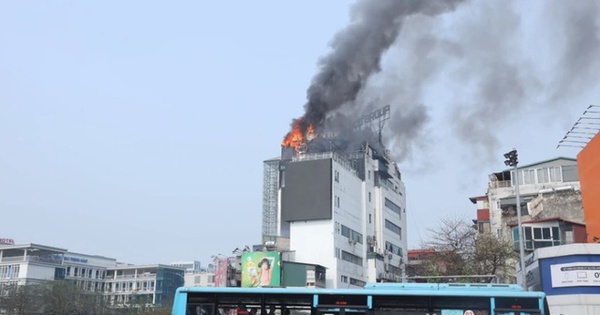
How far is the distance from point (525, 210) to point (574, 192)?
6952 mm

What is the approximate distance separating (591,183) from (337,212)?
37515 mm

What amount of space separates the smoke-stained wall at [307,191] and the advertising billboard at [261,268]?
701 cm

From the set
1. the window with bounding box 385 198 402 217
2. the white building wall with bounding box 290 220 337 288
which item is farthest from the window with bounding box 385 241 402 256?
the white building wall with bounding box 290 220 337 288

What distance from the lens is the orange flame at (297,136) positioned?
279 feet

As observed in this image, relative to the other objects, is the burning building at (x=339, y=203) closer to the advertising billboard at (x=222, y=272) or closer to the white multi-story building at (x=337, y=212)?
the white multi-story building at (x=337, y=212)

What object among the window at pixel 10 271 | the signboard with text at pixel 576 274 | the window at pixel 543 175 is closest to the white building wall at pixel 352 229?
the window at pixel 543 175

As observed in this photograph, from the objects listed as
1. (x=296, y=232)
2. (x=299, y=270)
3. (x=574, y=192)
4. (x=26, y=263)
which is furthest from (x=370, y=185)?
(x=26, y=263)

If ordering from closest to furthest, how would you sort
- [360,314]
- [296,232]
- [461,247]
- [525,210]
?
1. [360,314]
2. [461,247]
3. [525,210]
4. [296,232]

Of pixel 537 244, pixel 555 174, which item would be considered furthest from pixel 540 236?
pixel 555 174

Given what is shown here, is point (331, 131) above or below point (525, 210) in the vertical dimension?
above

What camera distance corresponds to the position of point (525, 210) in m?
66.3

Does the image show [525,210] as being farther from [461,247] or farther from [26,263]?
[26,263]

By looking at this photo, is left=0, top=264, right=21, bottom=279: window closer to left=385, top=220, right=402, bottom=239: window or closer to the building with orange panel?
left=385, top=220, right=402, bottom=239: window

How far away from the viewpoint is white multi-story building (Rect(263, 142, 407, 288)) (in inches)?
2950
